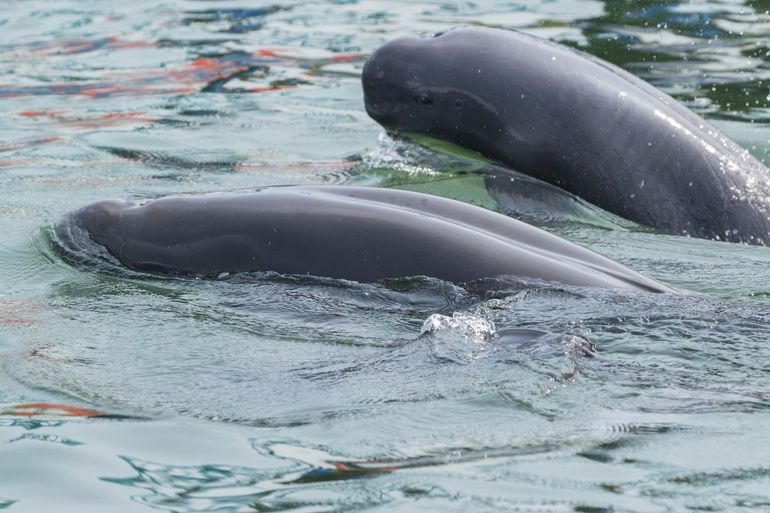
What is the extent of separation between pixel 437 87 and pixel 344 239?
308cm

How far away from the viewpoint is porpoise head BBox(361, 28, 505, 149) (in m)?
8.83

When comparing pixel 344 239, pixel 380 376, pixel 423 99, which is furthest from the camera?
pixel 423 99

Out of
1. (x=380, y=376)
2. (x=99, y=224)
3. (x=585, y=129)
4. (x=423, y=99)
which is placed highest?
(x=423, y=99)

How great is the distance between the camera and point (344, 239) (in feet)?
20.2

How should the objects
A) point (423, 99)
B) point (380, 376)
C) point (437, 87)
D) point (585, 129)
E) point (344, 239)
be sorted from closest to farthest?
point (380, 376) → point (344, 239) → point (585, 129) → point (437, 87) → point (423, 99)

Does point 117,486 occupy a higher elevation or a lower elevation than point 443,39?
lower

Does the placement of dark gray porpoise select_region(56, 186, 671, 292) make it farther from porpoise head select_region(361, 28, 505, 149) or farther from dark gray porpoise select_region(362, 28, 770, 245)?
porpoise head select_region(361, 28, 505, 149)

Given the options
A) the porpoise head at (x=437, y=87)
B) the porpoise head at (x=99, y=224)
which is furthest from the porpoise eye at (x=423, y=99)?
the porpoise head at (x=99, y=224)

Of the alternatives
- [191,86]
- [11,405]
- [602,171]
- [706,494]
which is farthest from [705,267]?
[191,86]

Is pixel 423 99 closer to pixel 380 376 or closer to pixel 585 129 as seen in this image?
pixel 585 129

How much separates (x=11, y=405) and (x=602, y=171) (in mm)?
4487

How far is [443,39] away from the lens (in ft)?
29.7

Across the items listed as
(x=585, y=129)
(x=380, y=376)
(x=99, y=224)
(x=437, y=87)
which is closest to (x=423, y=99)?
(x=437, y=87)

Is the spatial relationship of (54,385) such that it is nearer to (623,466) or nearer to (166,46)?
(623,466)
